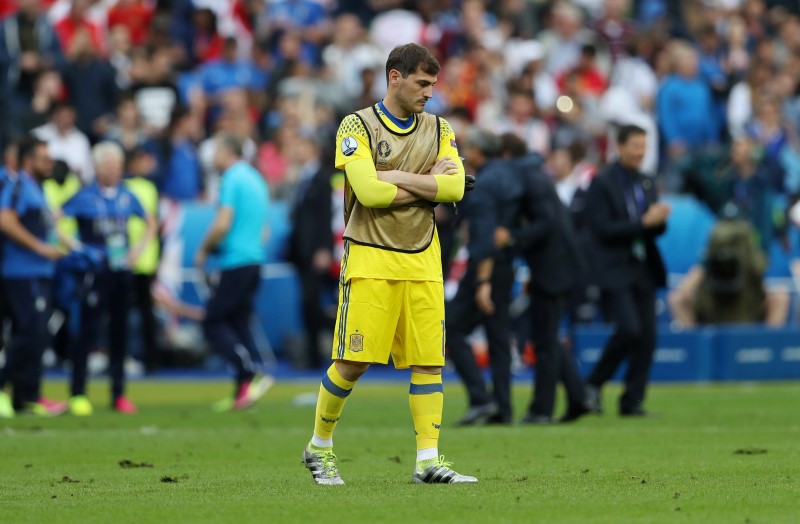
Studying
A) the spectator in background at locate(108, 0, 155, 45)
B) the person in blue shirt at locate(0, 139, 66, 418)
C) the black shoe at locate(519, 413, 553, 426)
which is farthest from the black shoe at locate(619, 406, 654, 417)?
the spectator in background at locate(108, 0, 155, 45)

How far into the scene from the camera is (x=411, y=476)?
9.56 m

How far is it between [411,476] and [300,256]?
12.6m

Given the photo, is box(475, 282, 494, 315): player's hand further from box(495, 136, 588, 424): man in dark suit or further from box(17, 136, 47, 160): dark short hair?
box(17, 136, 47, 160): dark short hair

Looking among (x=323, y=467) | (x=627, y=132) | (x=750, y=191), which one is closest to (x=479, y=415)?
(x=627, y=132)

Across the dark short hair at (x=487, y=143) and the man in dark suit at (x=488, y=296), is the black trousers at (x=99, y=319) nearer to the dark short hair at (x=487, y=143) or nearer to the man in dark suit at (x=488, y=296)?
the man in dark suit at (x=488, y=296)

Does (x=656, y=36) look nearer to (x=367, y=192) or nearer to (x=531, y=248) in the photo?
(x=531, y=248)

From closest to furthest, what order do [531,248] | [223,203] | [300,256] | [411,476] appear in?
[411,476], [531,248], [223,203], [300,256]

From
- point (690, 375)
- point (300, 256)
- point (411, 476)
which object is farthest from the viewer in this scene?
point (300, 256)

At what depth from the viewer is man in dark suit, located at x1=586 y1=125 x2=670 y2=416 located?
14.5 metres

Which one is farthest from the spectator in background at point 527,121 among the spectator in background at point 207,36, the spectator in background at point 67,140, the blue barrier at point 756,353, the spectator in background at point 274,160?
the spectator in background at point 67,140

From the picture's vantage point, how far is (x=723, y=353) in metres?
19.4

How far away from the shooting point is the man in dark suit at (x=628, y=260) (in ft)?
47.7

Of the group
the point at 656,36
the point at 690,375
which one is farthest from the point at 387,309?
the point at 656,36

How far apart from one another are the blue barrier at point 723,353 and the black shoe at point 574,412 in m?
5.05
